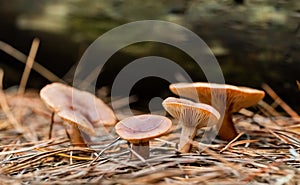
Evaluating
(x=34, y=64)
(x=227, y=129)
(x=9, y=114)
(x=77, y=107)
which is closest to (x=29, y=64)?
(x=34, y=64)

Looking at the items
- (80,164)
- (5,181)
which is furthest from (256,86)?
(5,181)

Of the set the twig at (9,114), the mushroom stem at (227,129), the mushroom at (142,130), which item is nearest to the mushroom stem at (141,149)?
the mushroom at (142,130)

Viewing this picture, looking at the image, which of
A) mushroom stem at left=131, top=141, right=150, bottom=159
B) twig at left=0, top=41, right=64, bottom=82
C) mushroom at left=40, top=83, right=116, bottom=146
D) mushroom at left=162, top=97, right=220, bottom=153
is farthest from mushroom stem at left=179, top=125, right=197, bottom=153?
twig at left=0, top=41, right=64, bottom=82

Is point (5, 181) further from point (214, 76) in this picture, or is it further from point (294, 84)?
point (294, 84)

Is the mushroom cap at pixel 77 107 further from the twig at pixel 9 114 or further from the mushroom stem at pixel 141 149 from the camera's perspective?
the twig at pixel 9 114

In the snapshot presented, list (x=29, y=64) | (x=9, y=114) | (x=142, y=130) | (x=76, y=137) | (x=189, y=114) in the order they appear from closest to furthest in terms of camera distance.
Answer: (x=142, y=130) < (x=189, y=114) < (x=76, y=137) < (x=9, y=114) < (x=29, y=64)

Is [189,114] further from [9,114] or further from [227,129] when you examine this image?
[9,114]
